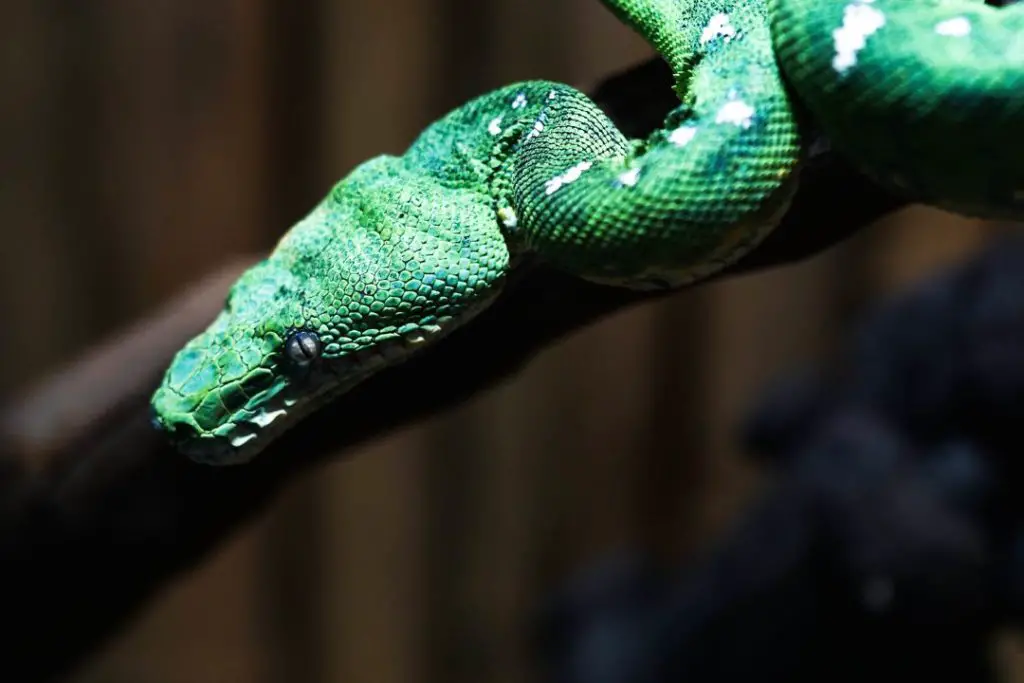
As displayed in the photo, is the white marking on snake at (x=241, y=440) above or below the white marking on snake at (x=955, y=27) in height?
below

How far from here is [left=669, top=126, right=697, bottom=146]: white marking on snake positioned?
1142 millimetres

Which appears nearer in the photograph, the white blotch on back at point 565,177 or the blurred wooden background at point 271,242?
the white blotch on back at point 565,177

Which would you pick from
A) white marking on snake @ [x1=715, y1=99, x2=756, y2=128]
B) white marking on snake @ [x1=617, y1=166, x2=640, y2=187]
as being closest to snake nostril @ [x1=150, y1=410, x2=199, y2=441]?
white marking on snake @ [x1=617, y1=166, x2=640, y2=187]

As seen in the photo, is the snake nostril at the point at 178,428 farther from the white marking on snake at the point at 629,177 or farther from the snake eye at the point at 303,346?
the white marking on snake at the point at 629,177

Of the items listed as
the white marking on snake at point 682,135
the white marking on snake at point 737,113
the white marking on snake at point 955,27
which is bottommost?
the white marking on snake at point 682,135

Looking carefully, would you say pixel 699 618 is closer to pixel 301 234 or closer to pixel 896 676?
pixel 896 676

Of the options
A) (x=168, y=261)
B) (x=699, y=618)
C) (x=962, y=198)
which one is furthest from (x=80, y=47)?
(x=962, y=198)

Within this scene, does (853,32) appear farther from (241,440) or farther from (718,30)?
(241,440)

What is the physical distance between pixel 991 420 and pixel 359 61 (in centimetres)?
191

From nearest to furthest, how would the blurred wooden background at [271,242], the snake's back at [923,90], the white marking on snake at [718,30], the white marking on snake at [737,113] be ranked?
the snake's back at [923,90] → the white marking on snake at [737,113] → the white marking on snake at [718,30] → the blurred wooden background at [271,242]

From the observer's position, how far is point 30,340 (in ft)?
10.4

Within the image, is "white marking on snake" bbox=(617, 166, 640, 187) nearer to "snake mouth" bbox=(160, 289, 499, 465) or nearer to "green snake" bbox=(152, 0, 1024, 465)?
"green snake" bbox=(152, 0, 1024, 465)

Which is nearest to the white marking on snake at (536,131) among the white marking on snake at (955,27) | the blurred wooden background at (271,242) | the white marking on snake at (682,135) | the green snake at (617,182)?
the green snake at (617,182)

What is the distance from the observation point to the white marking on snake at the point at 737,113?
111 cm
